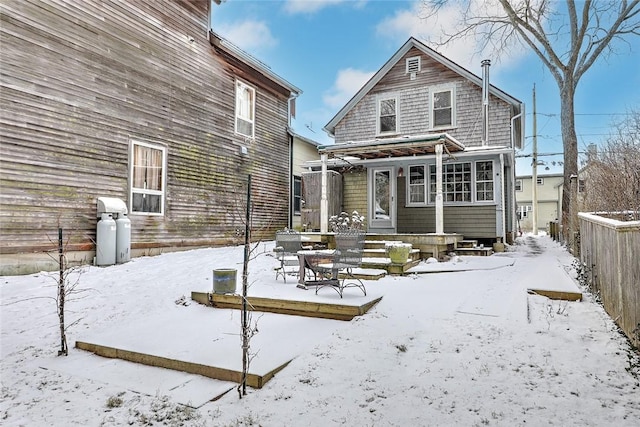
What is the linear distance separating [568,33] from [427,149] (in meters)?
8.77

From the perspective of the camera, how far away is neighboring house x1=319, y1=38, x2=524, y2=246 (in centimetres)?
1101

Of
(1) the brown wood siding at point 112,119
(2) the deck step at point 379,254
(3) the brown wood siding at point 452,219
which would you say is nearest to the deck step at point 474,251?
(3) the brown wood siding at point 452,219

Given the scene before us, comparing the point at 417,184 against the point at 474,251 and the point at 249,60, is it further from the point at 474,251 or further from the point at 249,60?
the point at 249,60

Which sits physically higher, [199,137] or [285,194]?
[199,137]

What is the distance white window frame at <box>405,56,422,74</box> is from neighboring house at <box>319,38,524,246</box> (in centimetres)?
3

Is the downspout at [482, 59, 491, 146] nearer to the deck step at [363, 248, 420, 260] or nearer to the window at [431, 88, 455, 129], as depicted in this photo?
the window at [431, 88, 455, 129]

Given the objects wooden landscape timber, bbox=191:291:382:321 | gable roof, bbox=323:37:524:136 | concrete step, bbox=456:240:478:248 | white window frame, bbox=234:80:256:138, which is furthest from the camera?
white window frame, bbox=234:80:256:138

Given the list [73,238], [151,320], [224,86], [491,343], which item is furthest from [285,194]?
[491,343]

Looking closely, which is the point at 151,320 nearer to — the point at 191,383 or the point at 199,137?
the point at 191,383

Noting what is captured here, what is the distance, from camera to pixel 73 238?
26.4ft

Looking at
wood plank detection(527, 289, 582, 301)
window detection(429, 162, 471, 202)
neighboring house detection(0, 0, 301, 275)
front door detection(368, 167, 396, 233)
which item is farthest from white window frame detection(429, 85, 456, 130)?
wood plank detection(527, 289, 582, 301)

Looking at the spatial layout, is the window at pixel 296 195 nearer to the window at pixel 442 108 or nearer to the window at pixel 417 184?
the window at pixel 417 184

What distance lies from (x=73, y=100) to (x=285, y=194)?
336 inches

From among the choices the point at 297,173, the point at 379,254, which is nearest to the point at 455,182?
the point at 379,254
